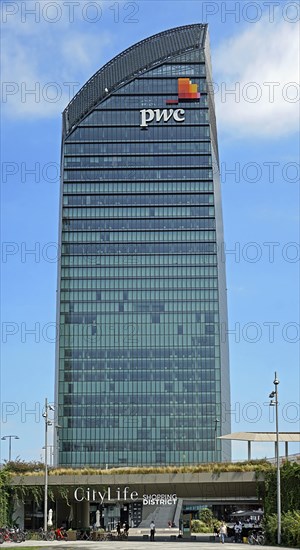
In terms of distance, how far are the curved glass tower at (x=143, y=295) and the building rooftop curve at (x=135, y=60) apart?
5653mm

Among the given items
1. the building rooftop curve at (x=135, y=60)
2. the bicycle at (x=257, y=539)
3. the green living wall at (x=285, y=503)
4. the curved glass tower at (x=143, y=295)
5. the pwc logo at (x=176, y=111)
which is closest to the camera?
the green living wall at (x=285, y=503)

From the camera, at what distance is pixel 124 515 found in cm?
12012

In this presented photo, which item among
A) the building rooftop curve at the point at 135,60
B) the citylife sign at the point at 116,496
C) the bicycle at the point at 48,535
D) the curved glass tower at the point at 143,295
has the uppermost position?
the building rooftop curve at the point at 135,60

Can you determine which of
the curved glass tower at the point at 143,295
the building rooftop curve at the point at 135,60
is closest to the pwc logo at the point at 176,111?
the curved glass tower at the point at 143,295

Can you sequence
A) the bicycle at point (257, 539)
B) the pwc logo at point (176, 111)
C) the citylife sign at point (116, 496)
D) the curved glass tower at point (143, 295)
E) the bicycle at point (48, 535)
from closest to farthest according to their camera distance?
the bicycle at point (257, 539)
the bicycle at point (48, 535)
the citylife sign at point (116, 496)
the curved glass tower at point (143, 295)
the pwc logo at point (176, 111)

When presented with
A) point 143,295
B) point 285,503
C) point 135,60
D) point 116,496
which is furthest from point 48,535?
point 135,60

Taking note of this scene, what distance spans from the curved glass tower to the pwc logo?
0.28 metres

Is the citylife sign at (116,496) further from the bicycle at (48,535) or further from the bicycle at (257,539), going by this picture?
the bicycle at (257,539)

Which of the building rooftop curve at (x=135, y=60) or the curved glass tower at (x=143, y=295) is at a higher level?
the building rooftop curve at (x=135, y=60)

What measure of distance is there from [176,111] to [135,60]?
1425cm

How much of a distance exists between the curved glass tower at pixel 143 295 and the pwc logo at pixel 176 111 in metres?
0.28

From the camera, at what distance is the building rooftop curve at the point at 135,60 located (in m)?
190

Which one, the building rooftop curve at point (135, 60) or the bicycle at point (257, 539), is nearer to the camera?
the bicycle at point (257, 539)

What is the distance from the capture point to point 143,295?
588 ft
